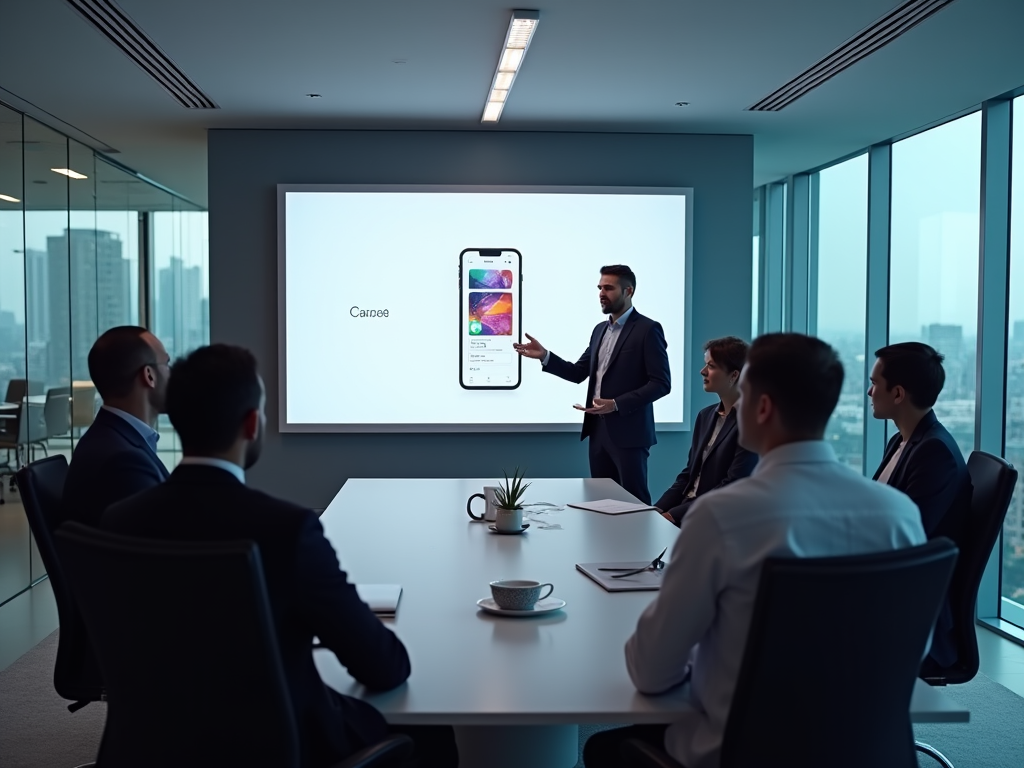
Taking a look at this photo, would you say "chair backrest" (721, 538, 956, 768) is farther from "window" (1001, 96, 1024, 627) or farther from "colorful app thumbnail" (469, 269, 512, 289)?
"colorful app thumbnail" (469, 269, 512, 289)

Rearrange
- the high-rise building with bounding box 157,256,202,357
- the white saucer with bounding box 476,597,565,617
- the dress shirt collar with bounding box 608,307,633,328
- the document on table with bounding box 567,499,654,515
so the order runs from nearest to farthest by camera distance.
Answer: the white saucer with bounding box 476,597,565,617, the document on table with bounding box 567,499,654,515, the dress shirt collar with bounding box 608,307,633,328, the high-rise building with bounding box 157,256,202,357

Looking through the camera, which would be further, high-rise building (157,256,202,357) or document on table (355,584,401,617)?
high-rise building (157,256,202,357)

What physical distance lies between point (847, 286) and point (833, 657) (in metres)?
6.82

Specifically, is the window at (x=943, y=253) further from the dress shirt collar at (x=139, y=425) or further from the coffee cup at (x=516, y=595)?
the dress shirt collar at (x=139, y=425)

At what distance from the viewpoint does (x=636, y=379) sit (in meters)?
5.93

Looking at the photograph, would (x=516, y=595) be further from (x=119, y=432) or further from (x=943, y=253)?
(x=943, y=253)

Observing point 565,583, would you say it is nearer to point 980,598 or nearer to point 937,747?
point 937,747

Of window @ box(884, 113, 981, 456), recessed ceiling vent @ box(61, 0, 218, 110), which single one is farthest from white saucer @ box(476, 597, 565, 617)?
window @ box(884, 113, 981, 456)

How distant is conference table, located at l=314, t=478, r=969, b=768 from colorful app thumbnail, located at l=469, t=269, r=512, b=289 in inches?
121

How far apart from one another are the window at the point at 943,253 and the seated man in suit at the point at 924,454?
2976 millimetres

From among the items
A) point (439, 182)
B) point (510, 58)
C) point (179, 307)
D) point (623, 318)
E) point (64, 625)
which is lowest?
point (64, 625)

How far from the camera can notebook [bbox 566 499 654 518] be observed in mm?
3873

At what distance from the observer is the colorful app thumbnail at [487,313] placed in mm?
7234

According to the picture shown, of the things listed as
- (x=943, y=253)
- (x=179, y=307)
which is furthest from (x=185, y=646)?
(x=179, y=307)
